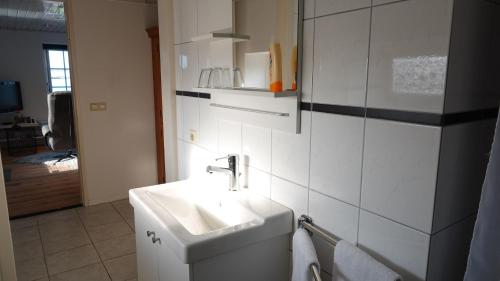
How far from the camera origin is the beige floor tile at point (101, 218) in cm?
338

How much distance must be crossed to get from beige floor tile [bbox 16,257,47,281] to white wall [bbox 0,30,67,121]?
5875 millimetres

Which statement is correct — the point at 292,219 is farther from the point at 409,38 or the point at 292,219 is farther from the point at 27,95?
the point at 27,95

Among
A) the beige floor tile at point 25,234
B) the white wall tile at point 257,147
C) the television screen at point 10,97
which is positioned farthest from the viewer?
the television screen at point 10,97

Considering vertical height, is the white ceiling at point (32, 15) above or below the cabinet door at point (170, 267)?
above

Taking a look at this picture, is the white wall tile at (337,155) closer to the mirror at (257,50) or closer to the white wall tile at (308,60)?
the white wall tile at (308,60)

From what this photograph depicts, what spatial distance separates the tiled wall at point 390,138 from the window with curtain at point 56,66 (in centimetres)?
788

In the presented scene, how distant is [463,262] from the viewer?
127 cm

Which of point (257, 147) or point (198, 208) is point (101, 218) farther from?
point (257, 147)

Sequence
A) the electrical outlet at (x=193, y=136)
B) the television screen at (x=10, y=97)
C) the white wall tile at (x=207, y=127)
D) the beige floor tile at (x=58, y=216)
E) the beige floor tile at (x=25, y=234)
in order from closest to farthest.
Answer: the white wall tile at (x=207, y=127) < the electrical outlet at (x=193, y=136) < the beige floor tile at (x=25, y=234) < the beige floor tile at (x=58, y=216) < the television screen at (x=10, y=97)

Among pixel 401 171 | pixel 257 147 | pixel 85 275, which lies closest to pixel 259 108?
pixel 257 147

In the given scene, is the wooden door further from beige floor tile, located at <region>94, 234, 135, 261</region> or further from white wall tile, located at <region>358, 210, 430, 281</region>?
white wall tile, located at <region>358, 210, 430, 281</region>

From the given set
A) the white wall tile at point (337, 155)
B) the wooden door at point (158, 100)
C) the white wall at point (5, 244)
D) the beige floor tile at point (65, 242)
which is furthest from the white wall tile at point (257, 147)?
the wooden door at point (158, 100)

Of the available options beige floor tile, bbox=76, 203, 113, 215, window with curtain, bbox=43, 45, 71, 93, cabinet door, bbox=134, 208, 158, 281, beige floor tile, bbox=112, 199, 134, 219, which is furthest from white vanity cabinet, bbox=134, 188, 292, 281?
window with curtain, bbox=43, 45, 71, 93

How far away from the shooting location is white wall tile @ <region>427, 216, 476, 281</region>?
112 cm
